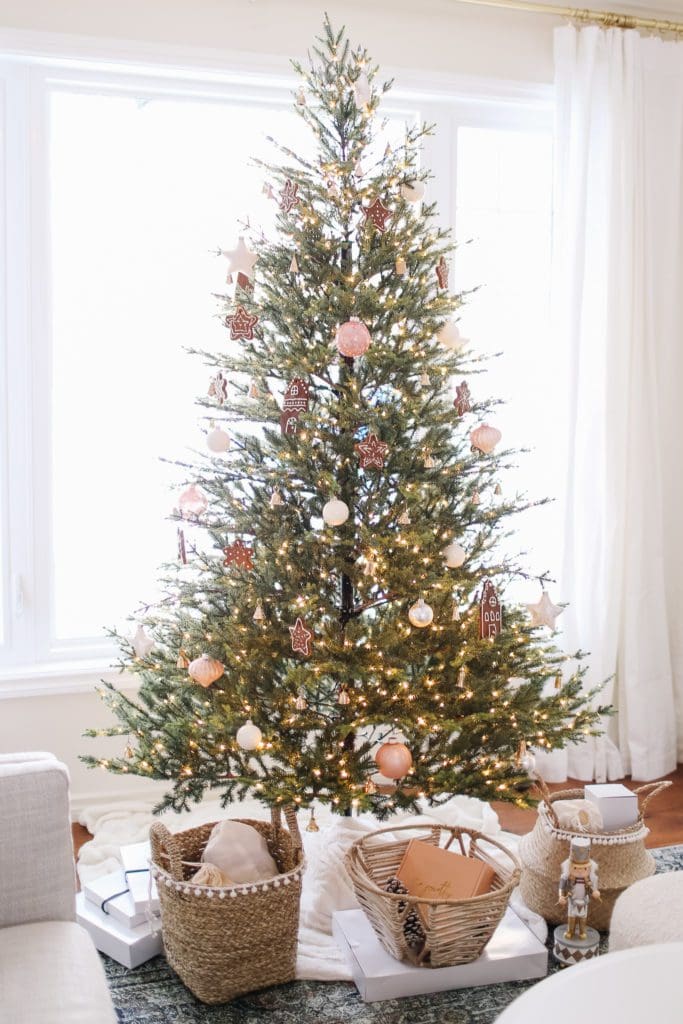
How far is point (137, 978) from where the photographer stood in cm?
235

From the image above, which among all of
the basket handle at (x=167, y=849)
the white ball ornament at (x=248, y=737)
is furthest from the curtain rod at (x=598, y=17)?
the basket handle at (x=167, y=849)

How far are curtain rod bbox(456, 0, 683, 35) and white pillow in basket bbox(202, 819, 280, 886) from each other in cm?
270

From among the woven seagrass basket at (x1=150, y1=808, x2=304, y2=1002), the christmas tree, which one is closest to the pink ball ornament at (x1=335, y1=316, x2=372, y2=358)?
the christmas tree

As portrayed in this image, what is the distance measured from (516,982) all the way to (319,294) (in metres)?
1.66

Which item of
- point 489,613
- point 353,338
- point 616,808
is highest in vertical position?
point 353,338

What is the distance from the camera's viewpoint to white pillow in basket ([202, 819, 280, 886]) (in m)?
2.31

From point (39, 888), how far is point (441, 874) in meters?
0.94

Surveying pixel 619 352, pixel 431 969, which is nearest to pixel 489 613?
pixel 431 969

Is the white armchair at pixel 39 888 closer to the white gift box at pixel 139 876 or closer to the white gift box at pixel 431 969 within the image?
the white gift box at pixel 139 876

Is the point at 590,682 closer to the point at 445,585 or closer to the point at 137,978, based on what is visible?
the point at 445,585

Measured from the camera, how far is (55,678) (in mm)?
3279

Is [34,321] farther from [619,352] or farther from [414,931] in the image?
[414,931]

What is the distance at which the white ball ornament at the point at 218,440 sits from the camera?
2436mm

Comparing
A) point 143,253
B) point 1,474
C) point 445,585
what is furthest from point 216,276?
point 445,585
